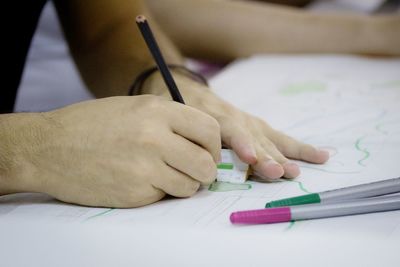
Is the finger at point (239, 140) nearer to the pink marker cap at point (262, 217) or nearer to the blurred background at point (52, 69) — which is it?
the pink marker cap at point (262, 217)

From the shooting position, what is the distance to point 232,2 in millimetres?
1149

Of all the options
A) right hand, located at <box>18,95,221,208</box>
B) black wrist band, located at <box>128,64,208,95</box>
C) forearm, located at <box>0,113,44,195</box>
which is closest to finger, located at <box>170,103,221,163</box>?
right hand, located at <box>18,95,221,208</box>

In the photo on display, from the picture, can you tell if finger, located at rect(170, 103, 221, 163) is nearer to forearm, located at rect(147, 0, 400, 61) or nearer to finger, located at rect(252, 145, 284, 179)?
finger, located at rect(252, 145, 284, 179)

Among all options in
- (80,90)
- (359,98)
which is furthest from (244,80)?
(80,90)

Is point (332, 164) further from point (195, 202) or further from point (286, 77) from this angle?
point (286, 77)

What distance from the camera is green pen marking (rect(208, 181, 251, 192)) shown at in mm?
535

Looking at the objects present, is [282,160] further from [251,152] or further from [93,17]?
[93,17]

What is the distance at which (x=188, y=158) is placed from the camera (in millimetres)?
499

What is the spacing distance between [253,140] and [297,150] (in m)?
0.05

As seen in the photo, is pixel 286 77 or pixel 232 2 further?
pixel 232 2

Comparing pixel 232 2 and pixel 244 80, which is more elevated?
pixel 232 2

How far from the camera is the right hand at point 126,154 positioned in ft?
1.63

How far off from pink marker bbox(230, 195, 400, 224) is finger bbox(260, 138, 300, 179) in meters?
0.09

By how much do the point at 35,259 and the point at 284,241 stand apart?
0.62 feet
